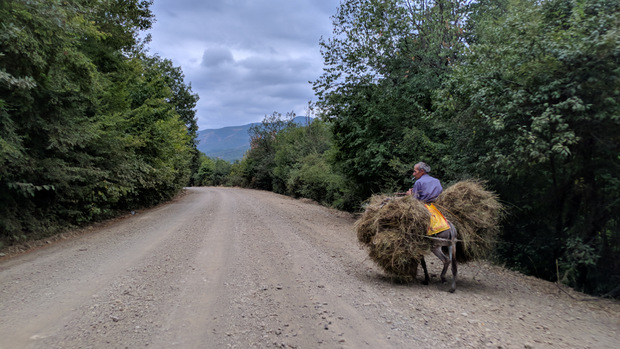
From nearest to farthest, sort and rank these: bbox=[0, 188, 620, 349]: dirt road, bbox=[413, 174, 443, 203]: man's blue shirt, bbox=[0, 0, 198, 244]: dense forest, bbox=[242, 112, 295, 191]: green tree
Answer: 1. bbox=[0, 188, 620, 349]: dirt road
2. bbox=[413, 174, 443, 203]: man's blue shirt
3. bbox=[0, 0, 198, 244]: dense forest
4. bbox=[242, 112, 295, 191]: green tree

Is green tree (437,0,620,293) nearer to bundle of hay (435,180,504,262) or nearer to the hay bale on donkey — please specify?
bundle of hay (435,180,504,262)

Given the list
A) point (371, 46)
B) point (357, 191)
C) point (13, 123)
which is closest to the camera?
point (13, 123)

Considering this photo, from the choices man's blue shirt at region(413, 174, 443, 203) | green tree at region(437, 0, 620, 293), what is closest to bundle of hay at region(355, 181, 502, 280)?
man's blue shirt at region(413, 174, 443, 203)

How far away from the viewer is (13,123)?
27.8 ft

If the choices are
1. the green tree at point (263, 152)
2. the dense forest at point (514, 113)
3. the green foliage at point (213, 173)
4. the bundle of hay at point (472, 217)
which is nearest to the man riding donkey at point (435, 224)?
the bundle of hay at point (472, 217)

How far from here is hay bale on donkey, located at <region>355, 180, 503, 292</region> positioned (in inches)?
226

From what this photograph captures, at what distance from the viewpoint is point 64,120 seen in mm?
10141

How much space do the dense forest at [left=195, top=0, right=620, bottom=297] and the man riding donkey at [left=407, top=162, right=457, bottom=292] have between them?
5.40 feet

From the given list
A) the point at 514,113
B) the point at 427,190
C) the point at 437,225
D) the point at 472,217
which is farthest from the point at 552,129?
the point at 437,225

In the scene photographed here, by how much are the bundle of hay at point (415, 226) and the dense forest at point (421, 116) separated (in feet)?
3.85

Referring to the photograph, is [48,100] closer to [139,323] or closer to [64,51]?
[64,51]

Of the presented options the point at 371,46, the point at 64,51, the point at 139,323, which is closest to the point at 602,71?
the point at 139,323

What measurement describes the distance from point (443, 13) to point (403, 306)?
11.2m

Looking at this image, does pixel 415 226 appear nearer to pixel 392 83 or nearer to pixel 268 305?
pixel 268 305
